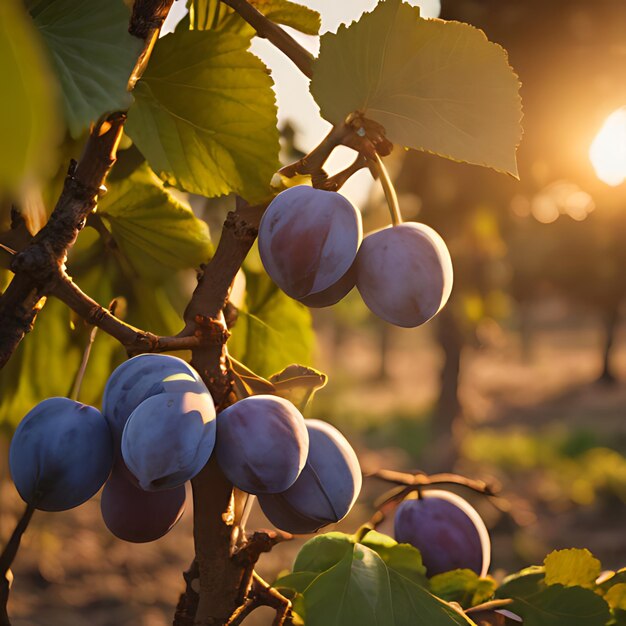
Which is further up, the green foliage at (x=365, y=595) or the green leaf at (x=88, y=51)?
the green leaf at (x=88, y=51)

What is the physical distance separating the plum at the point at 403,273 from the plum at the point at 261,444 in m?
0.10

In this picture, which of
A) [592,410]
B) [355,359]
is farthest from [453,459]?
[355,359]

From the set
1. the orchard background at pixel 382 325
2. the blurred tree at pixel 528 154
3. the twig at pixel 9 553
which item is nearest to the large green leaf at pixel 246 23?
the orchard background at pixel 382 325

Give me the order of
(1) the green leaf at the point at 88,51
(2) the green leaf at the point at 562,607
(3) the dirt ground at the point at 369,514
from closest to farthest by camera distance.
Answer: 1. (1) the green leaf at the point at 88,51
2. (2) the green leaf at the point at 562,607
3. (3) the dirt ground at the point at 369,514

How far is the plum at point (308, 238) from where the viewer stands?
1.62ft

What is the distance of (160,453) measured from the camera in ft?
1.43

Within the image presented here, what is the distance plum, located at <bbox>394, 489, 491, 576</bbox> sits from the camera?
0.69m

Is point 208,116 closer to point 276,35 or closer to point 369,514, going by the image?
point 276,35

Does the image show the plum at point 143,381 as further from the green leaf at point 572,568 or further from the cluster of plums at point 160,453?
the green leaf at point 572,568

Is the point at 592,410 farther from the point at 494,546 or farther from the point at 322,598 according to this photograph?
the point at 322,598

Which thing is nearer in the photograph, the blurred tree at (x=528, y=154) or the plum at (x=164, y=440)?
the plum at (x=164, y=440)

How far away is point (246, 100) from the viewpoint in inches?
20.9

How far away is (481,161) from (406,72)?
8 centimetres

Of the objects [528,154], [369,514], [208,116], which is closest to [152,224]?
[208,116]
